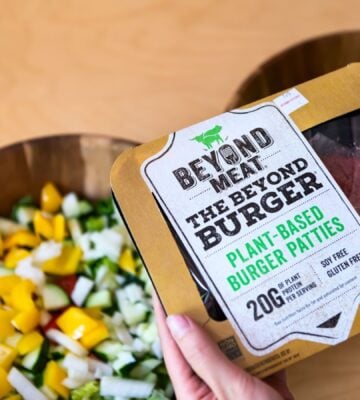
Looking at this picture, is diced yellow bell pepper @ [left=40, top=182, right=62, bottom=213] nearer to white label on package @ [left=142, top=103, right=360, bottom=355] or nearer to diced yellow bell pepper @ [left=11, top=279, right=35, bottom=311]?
diced yellow bell pepper @ [left=11, top=279, right=35, bottom=311]

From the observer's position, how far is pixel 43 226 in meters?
1.00

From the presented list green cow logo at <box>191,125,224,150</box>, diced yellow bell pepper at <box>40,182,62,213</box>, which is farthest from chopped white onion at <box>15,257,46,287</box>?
green cow logo at <box>191,125,224,150</box>

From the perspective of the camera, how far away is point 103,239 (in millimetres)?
981

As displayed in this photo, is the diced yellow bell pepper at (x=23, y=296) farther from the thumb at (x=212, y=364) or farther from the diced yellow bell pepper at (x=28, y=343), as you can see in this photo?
the thumb at (x=212, y=364)

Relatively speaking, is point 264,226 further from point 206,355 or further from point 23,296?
point 23,296

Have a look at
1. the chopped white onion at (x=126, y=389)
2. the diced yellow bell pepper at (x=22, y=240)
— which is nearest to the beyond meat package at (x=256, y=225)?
the chopped white onion at (x=126, y=389)

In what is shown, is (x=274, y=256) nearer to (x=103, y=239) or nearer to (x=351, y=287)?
(x=351, y=287)

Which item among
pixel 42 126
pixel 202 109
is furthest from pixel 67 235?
pixel 202 109

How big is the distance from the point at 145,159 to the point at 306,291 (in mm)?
232

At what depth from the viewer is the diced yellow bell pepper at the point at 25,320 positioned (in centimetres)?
90

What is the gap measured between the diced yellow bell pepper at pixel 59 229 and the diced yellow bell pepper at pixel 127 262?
0.10 m

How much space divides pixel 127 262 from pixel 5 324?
20 centimetres

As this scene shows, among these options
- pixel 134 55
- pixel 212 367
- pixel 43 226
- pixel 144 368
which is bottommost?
pixel 144 368

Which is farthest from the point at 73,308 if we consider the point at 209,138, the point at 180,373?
the point at 209,138
